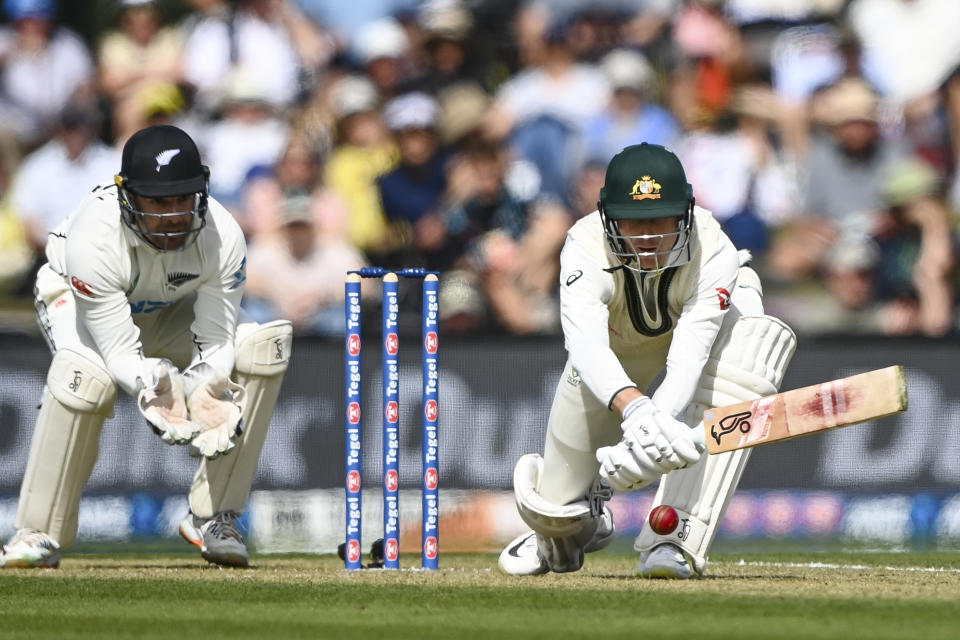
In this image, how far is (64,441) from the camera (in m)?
6.09

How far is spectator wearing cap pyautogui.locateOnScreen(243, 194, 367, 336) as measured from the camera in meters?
8.64

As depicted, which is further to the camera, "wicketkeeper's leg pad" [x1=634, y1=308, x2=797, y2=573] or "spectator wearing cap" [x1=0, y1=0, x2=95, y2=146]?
"spectator wearing cap" [x1=0, y1=0, x2=95, y2=146]

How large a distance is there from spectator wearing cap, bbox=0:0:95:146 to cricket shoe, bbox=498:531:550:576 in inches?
199

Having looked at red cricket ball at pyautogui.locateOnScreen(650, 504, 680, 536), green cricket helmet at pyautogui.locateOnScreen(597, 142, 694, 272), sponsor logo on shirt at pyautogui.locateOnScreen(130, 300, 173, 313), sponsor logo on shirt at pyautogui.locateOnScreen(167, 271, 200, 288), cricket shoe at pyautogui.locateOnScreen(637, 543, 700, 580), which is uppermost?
green cricket helmet at pyautogui.locateOnScreen(597, 142, 694, 272)

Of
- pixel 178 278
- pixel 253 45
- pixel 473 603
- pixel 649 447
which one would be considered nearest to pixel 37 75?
pixel 253 45

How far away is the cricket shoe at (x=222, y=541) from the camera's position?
611 cm

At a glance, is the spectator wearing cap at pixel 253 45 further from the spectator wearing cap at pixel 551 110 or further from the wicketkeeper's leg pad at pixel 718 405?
the wicketkeeper's leg pad at pixel 718 405

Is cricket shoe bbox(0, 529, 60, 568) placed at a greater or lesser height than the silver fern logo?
lesser

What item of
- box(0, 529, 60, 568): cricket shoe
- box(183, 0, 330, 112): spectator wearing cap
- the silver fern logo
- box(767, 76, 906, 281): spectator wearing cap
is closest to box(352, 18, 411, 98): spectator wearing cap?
box(183, 0, 330, 112): spectator wearing cap

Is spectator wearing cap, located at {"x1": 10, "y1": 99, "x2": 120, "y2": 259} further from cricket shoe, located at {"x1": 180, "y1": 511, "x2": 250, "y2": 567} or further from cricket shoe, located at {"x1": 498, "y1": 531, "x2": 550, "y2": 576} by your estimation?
cricket shoe, located at {"x1": 498, "y1": 531, "x2": 550, "y2": 576}

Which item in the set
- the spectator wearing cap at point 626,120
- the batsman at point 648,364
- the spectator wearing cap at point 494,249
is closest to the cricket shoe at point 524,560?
the batsman at point 648,364

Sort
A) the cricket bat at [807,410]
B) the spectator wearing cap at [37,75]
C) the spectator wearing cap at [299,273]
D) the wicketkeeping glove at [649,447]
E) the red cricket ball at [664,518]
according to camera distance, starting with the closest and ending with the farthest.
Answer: the cricket bat at [807,410], the wicketkeeping glove at [649,447], the red cricket ball at [664,518], the spectator wearing cap at [299,273], the spectator wearing cap at [37,75]

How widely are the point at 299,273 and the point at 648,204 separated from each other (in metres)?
3.87

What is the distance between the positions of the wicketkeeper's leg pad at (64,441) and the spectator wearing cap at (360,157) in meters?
3.28
